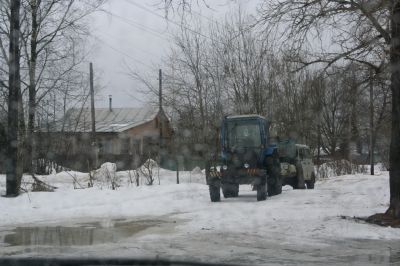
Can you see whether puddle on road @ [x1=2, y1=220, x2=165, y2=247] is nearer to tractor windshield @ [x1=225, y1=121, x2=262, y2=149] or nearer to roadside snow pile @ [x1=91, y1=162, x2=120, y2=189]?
tractor windshield @ [x1=225, y1=121, x2=262, y2=149]

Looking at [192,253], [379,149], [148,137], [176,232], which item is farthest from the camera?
[148,137]

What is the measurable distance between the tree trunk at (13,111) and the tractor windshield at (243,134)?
7.12 meters

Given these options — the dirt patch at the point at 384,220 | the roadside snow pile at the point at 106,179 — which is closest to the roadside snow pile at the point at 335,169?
the roadside snow pile at the point at 106,179

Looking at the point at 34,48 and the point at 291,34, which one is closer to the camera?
the point at 291,34

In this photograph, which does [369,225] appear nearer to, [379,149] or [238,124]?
[238,124]

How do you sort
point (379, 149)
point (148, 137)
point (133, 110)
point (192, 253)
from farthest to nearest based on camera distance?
point (133, 110) < point (148, 137) < point (379, 149) < point (192, 253)

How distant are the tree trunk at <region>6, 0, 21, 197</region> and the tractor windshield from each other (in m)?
7.12

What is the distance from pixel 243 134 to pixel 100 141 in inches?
1404

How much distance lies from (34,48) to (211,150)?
36.8 ft

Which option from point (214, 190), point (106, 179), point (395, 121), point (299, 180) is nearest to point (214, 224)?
point (395, 121)

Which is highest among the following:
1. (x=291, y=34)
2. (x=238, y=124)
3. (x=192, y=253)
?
(x=291, y=34)

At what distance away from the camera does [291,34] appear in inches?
509

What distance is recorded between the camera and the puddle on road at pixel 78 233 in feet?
37.1

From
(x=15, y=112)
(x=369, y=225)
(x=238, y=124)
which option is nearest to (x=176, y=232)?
(x=369, y=225)
